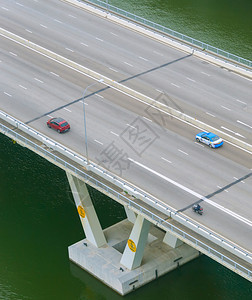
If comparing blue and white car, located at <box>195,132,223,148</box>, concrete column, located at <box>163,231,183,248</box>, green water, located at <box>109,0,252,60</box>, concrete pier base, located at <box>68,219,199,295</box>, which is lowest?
concrete pier base, located at <box>68,219,199,295</box>

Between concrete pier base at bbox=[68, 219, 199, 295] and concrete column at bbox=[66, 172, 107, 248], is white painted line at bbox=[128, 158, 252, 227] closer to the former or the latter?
concrete column at bbox=[66, 172, 107, 248]

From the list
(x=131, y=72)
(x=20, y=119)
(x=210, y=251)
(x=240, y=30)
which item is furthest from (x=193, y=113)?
(x=240, y=30)

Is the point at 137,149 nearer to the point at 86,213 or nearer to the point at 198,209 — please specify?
the point at 86,213

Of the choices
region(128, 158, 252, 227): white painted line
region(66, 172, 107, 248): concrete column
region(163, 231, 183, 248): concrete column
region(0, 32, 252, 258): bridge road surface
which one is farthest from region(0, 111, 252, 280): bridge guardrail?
region(163, 231, 183, 248): concrete column

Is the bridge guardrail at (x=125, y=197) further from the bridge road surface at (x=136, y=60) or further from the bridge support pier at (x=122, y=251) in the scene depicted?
the bridge road surface at (x=136, y=60)

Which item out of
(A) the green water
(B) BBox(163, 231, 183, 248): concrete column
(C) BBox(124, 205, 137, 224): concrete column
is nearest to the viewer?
(B) BBox(163, 231, 183, 248): concrete column

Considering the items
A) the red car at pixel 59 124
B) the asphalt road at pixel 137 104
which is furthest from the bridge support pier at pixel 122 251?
the asphalt road at pixel 137 104

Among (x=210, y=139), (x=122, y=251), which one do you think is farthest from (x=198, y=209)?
(x=122, y=251)

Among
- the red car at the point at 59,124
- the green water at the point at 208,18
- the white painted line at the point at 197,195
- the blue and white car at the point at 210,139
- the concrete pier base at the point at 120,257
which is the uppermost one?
the blue and white car at the point at 210,139
